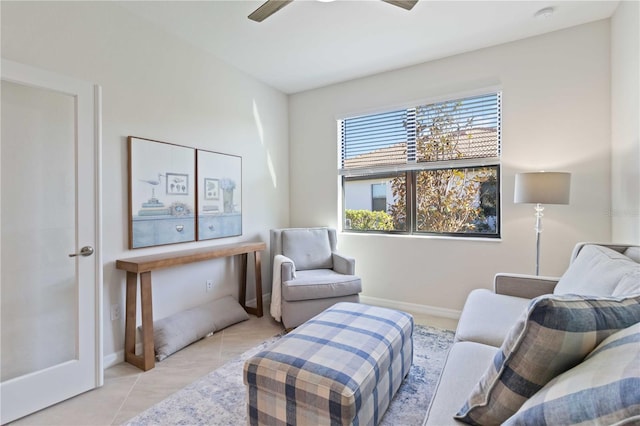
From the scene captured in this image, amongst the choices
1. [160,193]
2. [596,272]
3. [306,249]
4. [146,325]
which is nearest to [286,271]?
[306,249]

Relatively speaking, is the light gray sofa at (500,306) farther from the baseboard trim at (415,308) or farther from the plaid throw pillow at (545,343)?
the baseboard trim at (415,308)

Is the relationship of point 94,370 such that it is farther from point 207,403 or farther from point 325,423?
point 325,423

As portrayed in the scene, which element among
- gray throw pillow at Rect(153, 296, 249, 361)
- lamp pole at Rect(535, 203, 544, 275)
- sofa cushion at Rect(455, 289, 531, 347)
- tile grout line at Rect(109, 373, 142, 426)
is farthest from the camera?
lamp pole at Rect(535, 203, 544, 275)

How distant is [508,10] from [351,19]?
123 centimetres

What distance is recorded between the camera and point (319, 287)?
2805 mm

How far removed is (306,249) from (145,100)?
6.76ft

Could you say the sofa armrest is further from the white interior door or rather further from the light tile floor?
the white interior door

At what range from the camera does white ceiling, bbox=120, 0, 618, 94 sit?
7.64 ft

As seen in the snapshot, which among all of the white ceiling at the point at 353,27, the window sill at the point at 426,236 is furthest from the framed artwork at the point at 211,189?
the window sill at the point at 426,236

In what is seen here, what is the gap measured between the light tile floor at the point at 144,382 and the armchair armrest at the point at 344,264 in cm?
87

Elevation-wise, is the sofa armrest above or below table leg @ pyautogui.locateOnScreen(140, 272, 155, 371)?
above

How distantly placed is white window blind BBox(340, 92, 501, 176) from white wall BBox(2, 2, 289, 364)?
1203mm

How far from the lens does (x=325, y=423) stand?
1290 mm

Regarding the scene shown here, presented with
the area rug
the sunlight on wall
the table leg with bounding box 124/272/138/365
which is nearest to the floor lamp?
the area rug
